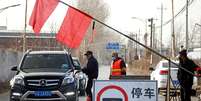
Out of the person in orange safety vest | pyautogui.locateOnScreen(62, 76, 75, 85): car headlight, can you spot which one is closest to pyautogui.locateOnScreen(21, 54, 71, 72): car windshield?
pyautogui.locateOnScreen(62, 76, 75, 85): car headlight

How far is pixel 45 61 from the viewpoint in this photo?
671 inches

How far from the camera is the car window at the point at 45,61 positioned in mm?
16734

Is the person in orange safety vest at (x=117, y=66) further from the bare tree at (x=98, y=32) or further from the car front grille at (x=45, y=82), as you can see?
the bare tree at (x=98, y=32)

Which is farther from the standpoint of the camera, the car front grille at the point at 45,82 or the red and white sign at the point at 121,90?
the car front grille at the point at 45,82

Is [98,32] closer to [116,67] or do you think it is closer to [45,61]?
[116,67]

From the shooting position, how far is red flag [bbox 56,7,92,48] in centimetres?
1423

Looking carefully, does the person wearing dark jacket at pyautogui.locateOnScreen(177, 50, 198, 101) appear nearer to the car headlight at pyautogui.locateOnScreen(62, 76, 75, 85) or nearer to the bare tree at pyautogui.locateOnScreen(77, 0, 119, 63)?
the car headlight at pyautogui.locateOnScreen(62, 76, 75, 85)

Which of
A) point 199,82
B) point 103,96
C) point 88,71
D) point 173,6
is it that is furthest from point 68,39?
point 173,6

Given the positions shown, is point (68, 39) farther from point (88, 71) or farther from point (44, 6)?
point (88, 71)

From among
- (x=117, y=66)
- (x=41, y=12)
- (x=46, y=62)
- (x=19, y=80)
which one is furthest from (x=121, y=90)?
(x=117, y=66)

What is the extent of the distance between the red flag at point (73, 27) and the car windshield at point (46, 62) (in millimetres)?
1079

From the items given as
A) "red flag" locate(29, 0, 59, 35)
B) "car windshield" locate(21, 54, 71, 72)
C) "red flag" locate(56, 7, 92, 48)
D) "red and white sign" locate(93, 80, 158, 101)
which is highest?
"red flag" locate(29, 0, 59, 35)

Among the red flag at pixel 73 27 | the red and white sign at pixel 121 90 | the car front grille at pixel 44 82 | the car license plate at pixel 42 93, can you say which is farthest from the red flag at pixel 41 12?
the red and white sign at pixel 121 90

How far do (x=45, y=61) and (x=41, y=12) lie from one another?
8.06ft
